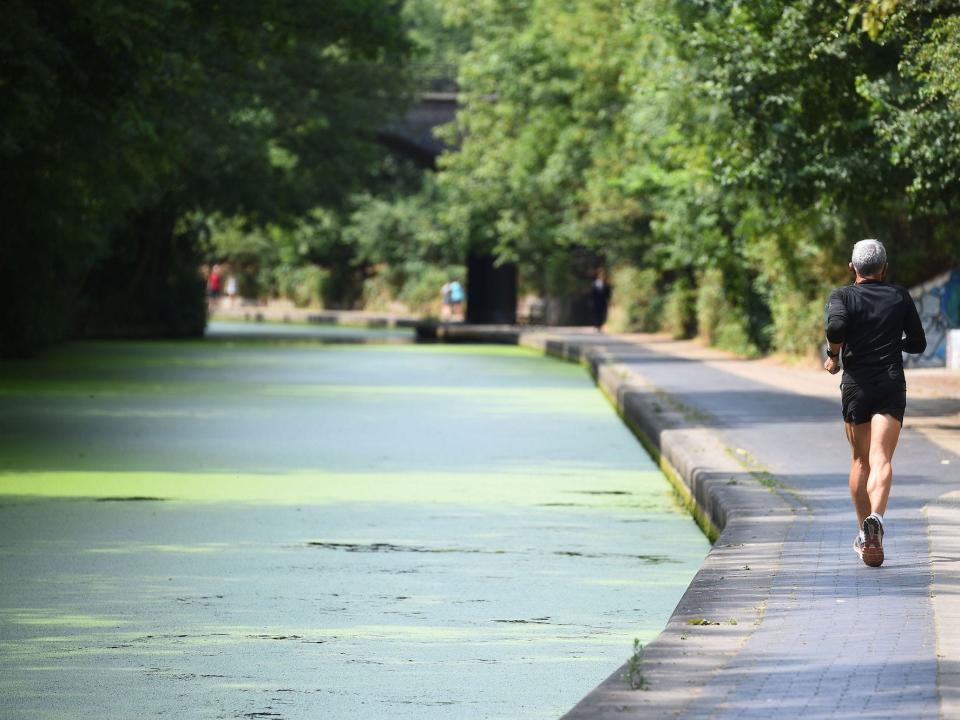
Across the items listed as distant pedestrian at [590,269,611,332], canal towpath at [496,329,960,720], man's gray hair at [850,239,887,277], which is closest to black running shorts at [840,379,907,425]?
man's gray hair at [850,239,887,277]

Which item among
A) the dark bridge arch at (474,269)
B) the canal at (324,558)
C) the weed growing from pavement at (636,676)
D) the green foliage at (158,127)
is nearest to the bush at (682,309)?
the green foliage at (158,127)

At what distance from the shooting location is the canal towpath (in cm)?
614

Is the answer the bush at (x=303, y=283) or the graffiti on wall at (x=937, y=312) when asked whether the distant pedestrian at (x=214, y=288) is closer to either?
the bush at (x=303, y=283)

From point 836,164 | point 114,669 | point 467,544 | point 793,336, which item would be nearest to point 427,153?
point 793,336

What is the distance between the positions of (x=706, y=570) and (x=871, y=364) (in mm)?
1528

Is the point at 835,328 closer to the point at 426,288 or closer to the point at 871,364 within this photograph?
the point at 871,364

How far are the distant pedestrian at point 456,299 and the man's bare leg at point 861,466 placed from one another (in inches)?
2088

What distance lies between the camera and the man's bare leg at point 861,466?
31.7ft

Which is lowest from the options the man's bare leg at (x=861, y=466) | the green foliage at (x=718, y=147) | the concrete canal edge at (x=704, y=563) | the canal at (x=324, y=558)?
the canal at (x=324, y=558)

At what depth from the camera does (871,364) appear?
9688 mm

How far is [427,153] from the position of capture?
5900cm

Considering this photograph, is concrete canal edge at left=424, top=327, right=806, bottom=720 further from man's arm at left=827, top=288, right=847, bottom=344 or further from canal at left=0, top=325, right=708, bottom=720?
man's arm at left=827, top=288, right=847, bottom=344

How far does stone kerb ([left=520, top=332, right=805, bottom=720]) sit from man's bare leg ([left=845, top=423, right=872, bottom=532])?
1.54ft

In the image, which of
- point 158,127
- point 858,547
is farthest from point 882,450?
point 158,127
